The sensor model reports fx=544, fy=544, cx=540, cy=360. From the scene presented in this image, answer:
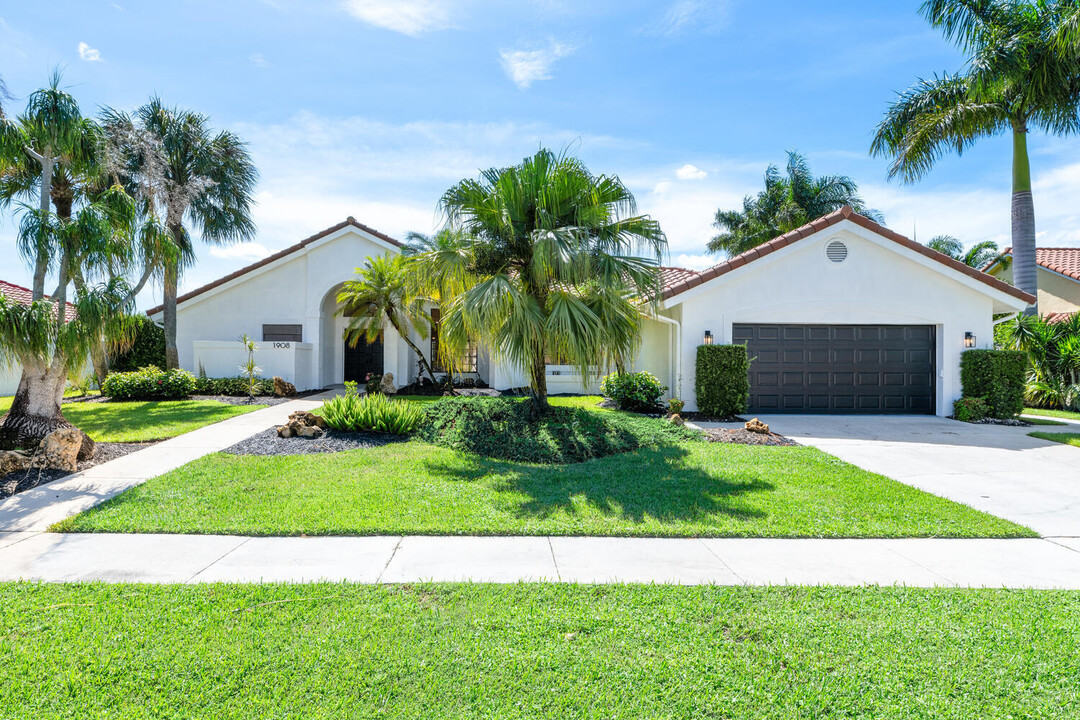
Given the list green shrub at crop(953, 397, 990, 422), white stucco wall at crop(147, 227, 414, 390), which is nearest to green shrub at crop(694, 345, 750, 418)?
green shrub at crop(953, 397, 990, 422)

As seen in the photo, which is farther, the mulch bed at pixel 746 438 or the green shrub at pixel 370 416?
the green shrub at pixel 370 416

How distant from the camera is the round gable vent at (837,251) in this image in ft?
43.0

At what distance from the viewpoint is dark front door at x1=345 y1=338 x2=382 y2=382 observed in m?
20.2

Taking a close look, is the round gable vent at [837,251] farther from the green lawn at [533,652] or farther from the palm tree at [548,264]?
the green lawn at [533,652]

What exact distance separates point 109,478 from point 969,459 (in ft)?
40.7

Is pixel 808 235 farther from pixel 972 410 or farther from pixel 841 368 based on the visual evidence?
pixel 972 410

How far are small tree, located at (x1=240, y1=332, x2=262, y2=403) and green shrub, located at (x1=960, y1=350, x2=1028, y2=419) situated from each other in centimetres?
1822

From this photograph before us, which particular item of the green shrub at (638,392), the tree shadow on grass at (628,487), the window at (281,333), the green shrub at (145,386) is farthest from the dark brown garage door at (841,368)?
the green shrub at (145,386)

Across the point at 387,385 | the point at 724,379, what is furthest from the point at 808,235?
the point at 387,385

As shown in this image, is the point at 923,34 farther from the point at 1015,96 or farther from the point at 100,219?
the point at 100,219

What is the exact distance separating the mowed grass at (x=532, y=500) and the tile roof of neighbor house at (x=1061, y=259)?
1976cm

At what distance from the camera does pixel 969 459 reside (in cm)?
862

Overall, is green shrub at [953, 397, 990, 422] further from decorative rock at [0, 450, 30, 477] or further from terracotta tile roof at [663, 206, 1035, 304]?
decorative rock at [0, 450, 30, 477]

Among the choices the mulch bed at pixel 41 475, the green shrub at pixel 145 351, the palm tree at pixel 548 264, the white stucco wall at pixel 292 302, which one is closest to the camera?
the mulch bed at pixel 41 475
